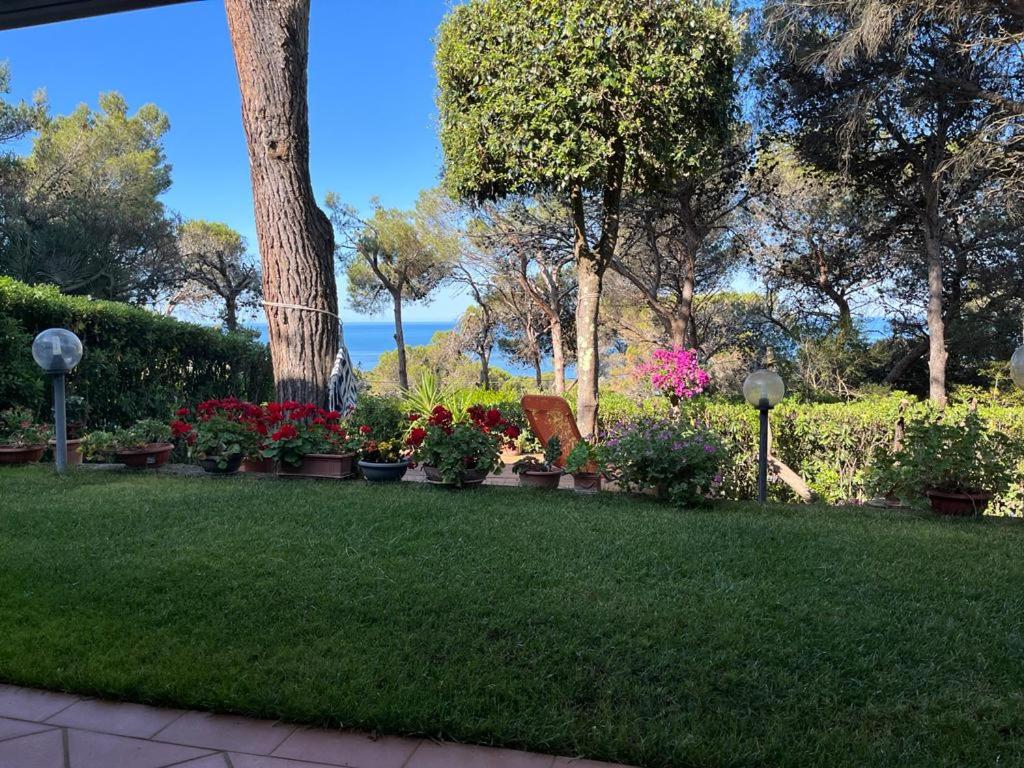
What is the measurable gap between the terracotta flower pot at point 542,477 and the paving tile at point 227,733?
317cm

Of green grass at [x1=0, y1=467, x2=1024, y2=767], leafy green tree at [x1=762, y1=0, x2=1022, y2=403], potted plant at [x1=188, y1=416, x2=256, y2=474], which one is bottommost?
green grass at [x1=0, y1=467, x2=1024, y2=767]

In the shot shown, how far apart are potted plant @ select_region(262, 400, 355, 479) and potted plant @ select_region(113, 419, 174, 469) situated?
1.12m

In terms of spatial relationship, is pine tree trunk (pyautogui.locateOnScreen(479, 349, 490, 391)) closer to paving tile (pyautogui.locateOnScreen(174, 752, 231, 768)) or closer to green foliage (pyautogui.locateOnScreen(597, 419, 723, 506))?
green foliage (pyautogui.locateOnScreen(597, 419, 723, 506))

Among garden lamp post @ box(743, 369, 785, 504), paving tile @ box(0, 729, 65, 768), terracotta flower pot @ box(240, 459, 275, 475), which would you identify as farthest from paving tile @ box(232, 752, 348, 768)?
garden lamp post @ box(743, 369, 785, 504)

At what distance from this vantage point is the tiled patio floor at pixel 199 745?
1.58 metres

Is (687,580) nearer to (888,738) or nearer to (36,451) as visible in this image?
(888,738)

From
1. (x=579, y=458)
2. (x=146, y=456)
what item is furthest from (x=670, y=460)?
(x=146, y=456)

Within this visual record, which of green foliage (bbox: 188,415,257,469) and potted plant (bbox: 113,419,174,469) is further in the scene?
potted plant (bbox: 113,419,174,469)

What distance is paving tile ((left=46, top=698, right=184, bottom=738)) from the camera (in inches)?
67.8

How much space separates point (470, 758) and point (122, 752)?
847 mm

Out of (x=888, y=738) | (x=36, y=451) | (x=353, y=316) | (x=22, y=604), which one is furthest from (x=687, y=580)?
(x=353, y=316)

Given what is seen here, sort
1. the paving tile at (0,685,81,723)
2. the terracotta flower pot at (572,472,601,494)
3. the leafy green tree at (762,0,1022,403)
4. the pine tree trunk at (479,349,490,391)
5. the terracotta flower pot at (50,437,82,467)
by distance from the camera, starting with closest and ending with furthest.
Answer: the paving tile at (0,685,81,723), the terracotta flower pot at (572,472,601,494), the terracotta flower pot at (50,437,82,467), the leafy green tree at (762,0,1022,403), the pine tree trunk at (479,349,490,391)

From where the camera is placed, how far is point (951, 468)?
3.99 metres

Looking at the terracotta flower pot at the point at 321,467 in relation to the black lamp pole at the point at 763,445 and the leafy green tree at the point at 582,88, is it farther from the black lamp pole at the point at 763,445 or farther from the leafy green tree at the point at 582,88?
the leafy green tree at the point at 582,88
